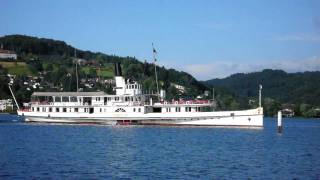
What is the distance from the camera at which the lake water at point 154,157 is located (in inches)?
1635

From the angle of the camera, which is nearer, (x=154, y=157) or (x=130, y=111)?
(x=154, y=157)

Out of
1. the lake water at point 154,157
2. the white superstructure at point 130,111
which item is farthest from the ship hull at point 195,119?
the lake water at point 154,157

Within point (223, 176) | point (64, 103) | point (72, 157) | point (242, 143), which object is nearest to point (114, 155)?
point (72, 157)

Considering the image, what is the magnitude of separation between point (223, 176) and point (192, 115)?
50944 mm

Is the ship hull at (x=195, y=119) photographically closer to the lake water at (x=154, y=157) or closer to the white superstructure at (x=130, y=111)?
the white superstructure at (x=130, y=111)

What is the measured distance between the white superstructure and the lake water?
12.0 m

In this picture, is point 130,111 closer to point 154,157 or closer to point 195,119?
point 195,119

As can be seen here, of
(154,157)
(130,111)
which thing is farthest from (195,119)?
(154,157)

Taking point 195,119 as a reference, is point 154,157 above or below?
below

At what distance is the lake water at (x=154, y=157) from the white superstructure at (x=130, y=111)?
1199 centimetres

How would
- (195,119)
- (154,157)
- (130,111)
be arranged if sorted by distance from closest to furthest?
(154,157), (195,119), (130,111)

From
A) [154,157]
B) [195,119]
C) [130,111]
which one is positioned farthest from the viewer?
[130,111]

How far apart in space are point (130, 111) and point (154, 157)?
4336 cm

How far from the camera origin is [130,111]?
310 ft
